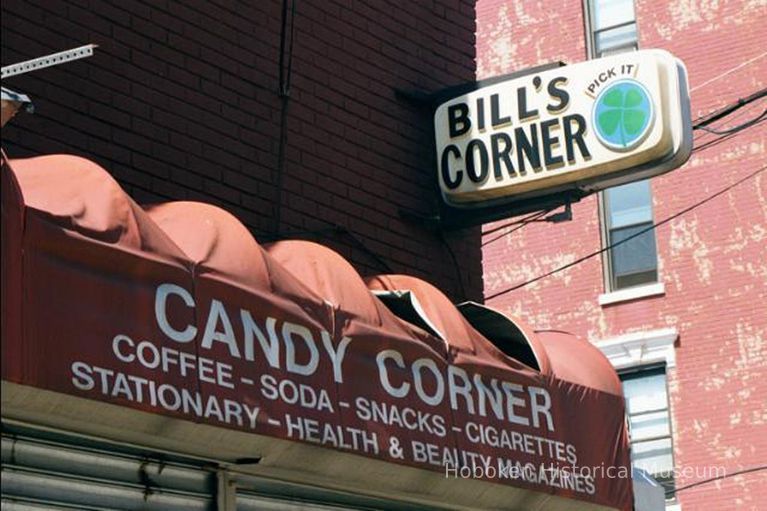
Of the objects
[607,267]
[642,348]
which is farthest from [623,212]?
[642,348]

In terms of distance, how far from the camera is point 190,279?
7.37 meters

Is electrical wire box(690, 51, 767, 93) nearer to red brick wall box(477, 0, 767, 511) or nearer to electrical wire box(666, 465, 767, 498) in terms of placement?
red brick wall box(477, 0, 767, 511)

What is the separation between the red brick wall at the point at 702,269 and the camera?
21109 millimetres

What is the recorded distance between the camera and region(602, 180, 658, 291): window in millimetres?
22578

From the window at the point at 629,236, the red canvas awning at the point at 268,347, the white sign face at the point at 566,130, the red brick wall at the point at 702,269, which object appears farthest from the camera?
the window at the point at 629,236

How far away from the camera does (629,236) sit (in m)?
22.7

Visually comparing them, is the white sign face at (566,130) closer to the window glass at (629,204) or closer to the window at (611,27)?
the window glass at (629,204)

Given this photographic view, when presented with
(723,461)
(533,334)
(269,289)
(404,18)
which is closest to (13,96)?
(269,289)

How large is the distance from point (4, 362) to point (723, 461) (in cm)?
1600

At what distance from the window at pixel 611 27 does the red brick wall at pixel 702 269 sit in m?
0.21

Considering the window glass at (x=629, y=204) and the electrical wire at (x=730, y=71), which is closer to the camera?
the electrical wire at (x=730, y=71)

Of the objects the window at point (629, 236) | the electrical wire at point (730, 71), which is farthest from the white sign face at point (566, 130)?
the window at point (629, 236)

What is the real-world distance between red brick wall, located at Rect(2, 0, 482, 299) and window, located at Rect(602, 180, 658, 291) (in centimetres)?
1095

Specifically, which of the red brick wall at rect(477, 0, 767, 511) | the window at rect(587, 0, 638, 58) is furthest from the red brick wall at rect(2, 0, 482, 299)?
the window at rect(587, 0, 638, 58)
